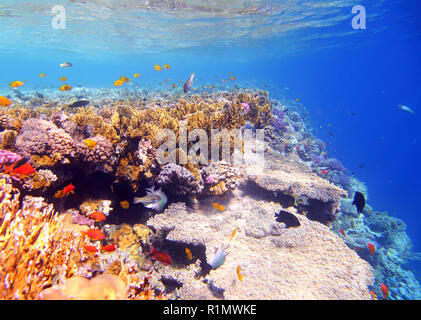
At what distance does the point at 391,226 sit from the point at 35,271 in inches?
708

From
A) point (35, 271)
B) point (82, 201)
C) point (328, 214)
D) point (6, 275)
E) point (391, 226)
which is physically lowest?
point (391, 226)

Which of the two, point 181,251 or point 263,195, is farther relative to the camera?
point 263,195

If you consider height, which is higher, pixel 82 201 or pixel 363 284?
pixel 82 201

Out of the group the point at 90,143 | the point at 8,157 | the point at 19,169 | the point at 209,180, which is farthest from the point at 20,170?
the point at 209,180

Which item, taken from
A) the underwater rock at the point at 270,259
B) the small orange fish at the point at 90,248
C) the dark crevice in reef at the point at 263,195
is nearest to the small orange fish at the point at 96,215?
the small orange fish at the point at 90,248

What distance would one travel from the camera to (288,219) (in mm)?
5242

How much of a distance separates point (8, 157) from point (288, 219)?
575cm

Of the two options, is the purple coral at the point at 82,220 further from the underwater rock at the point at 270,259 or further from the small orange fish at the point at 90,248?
the underwater rock at the point at 270,259

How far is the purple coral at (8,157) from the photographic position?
3.35m

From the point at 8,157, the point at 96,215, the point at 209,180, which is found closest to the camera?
the point at 8,157

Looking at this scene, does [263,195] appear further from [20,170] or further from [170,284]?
[20,170]

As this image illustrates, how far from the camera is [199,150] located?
229 inches
